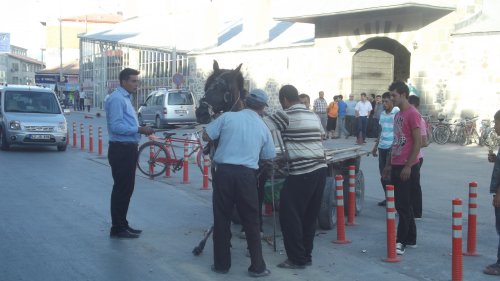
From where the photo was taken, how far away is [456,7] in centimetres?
2472

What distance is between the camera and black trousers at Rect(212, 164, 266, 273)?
6.62 m

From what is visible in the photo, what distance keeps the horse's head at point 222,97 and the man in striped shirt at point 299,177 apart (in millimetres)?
434

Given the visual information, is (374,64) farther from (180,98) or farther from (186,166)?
(186,166)

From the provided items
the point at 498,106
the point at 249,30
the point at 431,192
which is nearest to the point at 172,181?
the point at 431,192

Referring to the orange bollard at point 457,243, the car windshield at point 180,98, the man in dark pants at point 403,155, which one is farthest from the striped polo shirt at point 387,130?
the car windshield at point 180,98

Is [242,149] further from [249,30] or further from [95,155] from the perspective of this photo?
[249,30]

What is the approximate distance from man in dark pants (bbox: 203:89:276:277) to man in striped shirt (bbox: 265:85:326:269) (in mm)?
444

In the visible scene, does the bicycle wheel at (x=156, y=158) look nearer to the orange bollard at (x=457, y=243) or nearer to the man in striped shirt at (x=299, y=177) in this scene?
the man in striped shirt at (x=299, y=177)

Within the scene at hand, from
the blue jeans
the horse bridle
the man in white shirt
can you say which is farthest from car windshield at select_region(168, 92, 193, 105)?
the horse bridle

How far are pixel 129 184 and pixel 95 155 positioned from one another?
38.7ft

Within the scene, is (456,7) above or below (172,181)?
above

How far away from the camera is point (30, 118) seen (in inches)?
768

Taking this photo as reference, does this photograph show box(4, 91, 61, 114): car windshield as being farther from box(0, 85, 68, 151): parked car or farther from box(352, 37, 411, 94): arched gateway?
box(352, 37, 411, 94): arched gateway

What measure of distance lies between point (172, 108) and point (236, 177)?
26.5 meters
